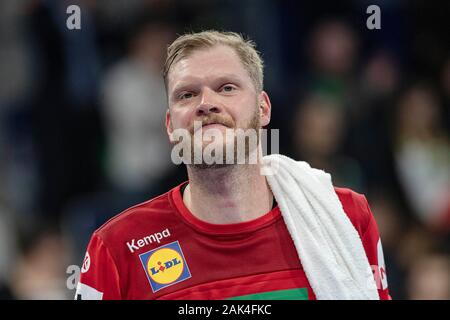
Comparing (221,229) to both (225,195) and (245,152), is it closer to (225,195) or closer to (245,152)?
(225,195)

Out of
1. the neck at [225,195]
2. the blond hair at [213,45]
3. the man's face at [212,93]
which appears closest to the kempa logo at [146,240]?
the neck at [225,195]

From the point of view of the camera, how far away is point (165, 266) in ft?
11.4

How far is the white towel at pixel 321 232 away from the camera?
10.9 feet

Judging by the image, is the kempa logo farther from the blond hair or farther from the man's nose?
the blond hair

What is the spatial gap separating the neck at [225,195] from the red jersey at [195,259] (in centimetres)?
4

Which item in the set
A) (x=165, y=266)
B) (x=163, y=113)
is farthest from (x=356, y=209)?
(x=163, y=113)

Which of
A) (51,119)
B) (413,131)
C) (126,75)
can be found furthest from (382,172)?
(51,119)

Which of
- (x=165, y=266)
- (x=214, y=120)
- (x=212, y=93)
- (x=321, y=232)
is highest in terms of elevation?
(x=212, y=93)

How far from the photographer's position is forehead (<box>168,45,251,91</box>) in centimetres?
352

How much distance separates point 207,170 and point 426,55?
4443 millimetres

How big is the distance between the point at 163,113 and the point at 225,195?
2.94 meters

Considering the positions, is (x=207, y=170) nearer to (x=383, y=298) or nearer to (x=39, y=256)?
(x=383, y=298)

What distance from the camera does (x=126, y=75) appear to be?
6.68 meters

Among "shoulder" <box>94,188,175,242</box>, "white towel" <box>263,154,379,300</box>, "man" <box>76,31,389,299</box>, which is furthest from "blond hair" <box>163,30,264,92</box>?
"shoulder" <box>94,188,175,242</box>
